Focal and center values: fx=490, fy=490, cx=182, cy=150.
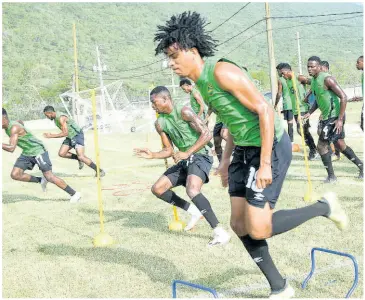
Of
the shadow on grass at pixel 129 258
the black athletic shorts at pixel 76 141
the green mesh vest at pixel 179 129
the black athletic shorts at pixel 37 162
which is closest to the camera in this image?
the shadow on grass at pixel 129 258

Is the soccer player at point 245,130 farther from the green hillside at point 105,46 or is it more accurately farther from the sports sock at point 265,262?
the green hillside at point 105,46

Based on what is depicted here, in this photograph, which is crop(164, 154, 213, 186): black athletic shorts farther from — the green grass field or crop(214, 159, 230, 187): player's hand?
crop(214, 159, 230, 187): player's hand

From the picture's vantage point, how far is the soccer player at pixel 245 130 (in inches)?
140

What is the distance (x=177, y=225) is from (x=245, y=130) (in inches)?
119

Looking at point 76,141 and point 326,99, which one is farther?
point 76,141

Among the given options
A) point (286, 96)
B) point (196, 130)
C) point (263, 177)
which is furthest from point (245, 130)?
point (286, 96)

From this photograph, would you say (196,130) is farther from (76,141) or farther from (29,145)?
(76,141)

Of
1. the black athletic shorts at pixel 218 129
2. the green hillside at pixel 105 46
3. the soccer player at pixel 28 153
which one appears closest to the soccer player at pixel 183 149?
the soccer player at pixel 28 153

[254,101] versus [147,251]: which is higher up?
[254,101]

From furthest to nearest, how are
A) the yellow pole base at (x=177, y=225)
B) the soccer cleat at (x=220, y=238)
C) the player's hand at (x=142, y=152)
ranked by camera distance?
1. the yellow pole base at (x=177, y=225)
2. the soccer cleat at (x=220, y=238)
3. the player's hand at (x=142, y=152)

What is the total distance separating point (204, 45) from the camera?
12.7 ft

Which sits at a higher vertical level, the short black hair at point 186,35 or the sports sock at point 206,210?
the short black hair at point 186,35

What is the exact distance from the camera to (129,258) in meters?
5.49

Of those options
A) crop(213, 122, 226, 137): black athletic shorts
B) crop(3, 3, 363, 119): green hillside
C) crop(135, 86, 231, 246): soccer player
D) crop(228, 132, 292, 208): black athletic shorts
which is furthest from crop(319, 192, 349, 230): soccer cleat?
crop(3, 3, 363, 119): green hillside
